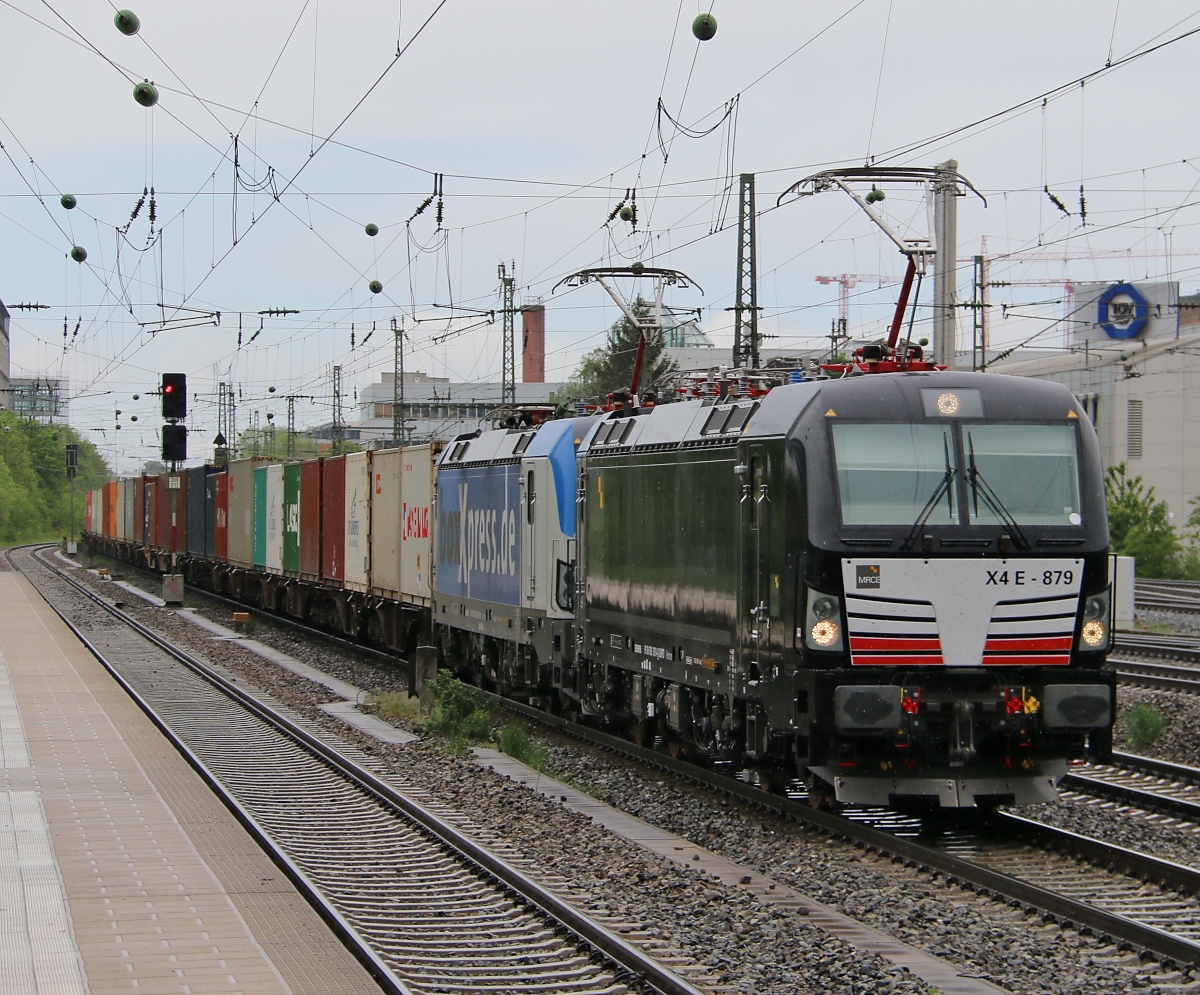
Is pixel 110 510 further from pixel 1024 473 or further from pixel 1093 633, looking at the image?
pixel 1093 633

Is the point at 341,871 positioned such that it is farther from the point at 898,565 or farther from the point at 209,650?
the point at 209,650

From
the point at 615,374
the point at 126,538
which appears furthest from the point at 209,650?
the point at 615,374

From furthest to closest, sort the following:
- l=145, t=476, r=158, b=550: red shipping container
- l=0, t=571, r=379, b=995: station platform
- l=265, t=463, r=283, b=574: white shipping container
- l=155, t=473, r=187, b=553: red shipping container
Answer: l=145, t=476, r=158, b=550: red shipping container → l=155, t=473, r=187, b=553: red shipping container → l=265, t=463, r=283, b=574: white shipping container → l=0, t=571, r=379, b=995: station platform

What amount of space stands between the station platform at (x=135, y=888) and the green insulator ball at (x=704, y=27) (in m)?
8.34

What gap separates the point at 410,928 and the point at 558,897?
3.02 feet

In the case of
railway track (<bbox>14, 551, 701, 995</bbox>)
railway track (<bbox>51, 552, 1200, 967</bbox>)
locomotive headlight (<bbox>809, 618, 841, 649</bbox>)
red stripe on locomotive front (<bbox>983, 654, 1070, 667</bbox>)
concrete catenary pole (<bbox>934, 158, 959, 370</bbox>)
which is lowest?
railway track (<bbox>14, 551, 701, 995</bbox>)

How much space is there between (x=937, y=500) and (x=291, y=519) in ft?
84.2

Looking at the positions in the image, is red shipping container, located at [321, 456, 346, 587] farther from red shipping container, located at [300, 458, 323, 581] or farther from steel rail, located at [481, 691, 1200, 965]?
steel rail, located at [481, 691, 1200, 965]

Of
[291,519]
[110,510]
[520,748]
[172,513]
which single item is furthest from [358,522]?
[110,510]

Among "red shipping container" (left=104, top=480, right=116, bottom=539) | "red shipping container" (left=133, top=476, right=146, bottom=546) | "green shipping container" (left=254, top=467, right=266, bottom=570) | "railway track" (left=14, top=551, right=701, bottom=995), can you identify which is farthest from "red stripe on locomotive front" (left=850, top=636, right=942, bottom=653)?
"red shipping container" (left=104, top=480, right=116, bottom=539)

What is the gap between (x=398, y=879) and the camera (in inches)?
406

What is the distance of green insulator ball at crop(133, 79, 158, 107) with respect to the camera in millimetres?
18047

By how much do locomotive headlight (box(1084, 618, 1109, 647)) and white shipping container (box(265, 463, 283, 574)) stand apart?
88.3 feet

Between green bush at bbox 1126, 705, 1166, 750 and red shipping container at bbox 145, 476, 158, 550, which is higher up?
red shipping container at bbox 145, 476, 158, 550
